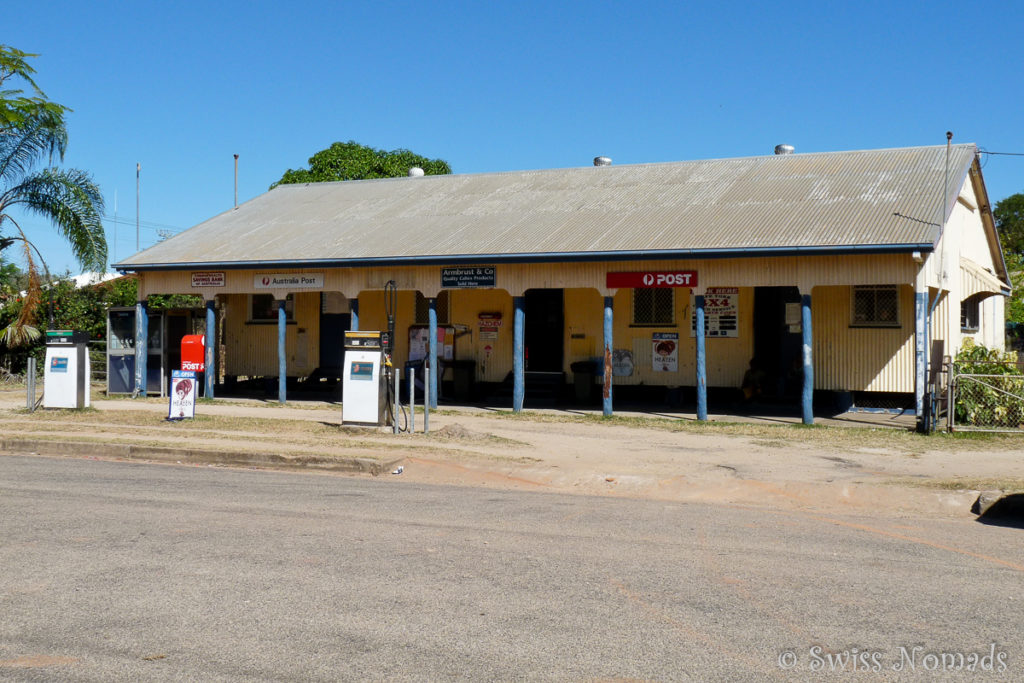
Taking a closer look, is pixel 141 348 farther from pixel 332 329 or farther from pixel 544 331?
pixel 544 331

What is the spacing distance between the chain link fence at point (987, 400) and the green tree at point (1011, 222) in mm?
45618

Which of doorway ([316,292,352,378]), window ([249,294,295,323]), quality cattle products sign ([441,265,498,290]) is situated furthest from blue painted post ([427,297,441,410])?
window ([249,294,295,323])


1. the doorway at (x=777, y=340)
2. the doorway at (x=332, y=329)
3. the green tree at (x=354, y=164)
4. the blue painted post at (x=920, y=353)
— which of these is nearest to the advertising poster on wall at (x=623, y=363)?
the doorway at (x=777, y=340)

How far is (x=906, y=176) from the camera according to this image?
2105 cm

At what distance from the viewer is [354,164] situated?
47.1 meters

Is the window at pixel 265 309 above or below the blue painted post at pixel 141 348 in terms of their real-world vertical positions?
above

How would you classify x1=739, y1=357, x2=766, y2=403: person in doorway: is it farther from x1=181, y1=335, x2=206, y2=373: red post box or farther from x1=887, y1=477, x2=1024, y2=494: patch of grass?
x1=181, y1=335, x2=206, y2=373: red post box

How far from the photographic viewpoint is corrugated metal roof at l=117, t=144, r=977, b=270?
18.6 m

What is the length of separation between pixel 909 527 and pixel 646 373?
13.6m

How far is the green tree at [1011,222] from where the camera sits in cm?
5747

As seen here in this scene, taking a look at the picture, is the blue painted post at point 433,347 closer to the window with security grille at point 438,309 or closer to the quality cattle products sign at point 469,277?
the quality cattle products sign at point 469,277

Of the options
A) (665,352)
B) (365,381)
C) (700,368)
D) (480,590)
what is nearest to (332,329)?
(665,352)

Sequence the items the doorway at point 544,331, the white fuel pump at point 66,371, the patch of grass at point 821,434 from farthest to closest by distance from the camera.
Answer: the doorway at point 544,331 < the white fuel pump at point 66,371 < the patch of grass at point 821,434

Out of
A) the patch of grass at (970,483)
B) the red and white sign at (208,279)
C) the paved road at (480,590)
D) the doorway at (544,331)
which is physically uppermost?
the red and white sign at (208,279)
